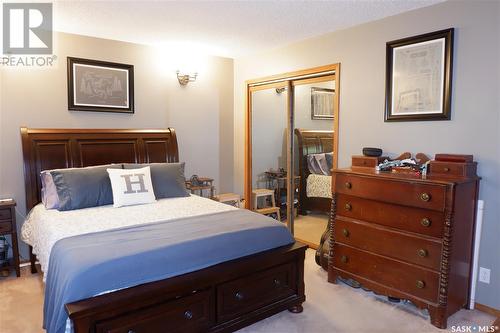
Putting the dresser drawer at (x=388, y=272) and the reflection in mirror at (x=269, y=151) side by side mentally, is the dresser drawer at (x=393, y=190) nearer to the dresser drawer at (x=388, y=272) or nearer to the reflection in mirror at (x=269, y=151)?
the dresser drawer at (x=388, y=272)

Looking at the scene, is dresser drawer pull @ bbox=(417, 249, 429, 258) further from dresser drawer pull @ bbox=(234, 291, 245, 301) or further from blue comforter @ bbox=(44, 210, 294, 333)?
dresser drawer pull @ bbox=(234, 291, 245, 301)

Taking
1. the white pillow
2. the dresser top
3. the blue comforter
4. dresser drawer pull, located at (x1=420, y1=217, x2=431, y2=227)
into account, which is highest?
the dresser top

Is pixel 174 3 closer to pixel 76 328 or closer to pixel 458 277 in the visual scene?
pixel 76 328

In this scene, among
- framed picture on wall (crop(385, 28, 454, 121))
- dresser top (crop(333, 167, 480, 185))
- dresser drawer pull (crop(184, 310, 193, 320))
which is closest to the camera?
dresser drawer pull (crop(184, 310, 193, 320))

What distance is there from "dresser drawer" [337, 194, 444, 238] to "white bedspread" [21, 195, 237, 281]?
3.55 ft

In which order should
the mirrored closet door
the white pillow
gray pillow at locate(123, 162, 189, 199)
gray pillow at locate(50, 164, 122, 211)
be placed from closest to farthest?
1. gray pillow at locate(50, 164, 122, 211)
2. the white pillow
3. gray pillow at locate(123, 162, 189, 199)
4. the mirrored closet door

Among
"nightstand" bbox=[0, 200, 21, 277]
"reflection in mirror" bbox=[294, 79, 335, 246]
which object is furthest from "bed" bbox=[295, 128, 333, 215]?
"nightstand" bbox=[0, 200, 21, 277]

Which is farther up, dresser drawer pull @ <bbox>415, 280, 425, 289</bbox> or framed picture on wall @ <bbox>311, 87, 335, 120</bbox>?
framed picture on wall @ <bbox>311, 87, 335, 120</bbox>

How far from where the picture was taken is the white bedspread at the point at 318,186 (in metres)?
3.89

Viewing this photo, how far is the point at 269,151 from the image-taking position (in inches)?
182

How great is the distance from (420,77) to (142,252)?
2.63 m

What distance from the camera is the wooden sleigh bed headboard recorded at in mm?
3439

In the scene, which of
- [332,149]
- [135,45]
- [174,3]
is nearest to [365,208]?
[332,149]

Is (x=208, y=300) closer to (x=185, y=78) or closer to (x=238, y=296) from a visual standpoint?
(x=238, y=296)
